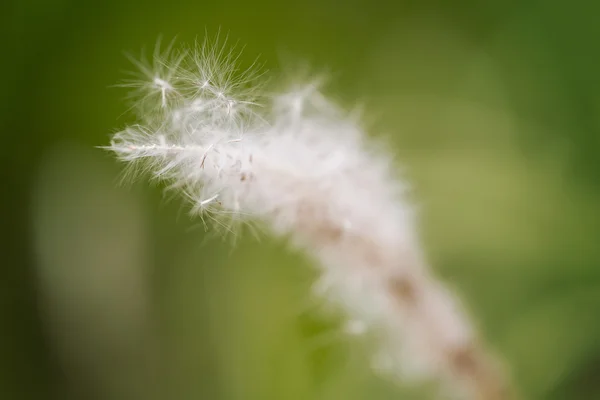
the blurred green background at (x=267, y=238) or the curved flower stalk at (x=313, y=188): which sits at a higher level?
the blurred green background at (x=267, y=238)

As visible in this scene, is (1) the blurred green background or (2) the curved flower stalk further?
(1) the blurred green background

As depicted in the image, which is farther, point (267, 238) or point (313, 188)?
point (267, 238)

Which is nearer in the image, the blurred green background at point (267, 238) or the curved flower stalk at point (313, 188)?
the curved flower stalk at point (313, 188)

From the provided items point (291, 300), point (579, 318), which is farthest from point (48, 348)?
point (579, 318)

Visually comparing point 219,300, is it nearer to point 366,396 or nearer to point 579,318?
point 366,396

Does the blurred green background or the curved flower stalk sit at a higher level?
the blurred green background

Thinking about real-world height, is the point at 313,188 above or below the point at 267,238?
below
